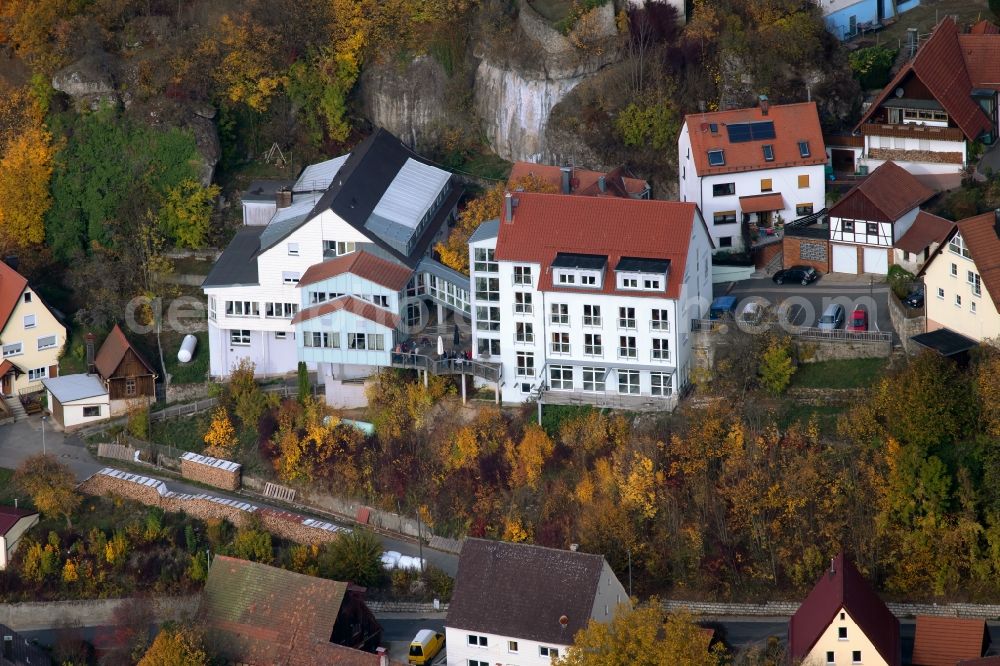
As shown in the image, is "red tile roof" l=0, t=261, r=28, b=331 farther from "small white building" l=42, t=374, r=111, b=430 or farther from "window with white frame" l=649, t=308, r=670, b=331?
"window with white frame" l=649, t=308, r=670, b=331

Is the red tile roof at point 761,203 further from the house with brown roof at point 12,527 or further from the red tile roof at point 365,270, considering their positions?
the house with brown roof at point 12,527

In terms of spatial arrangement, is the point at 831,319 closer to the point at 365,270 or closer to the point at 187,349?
the point at 365,270

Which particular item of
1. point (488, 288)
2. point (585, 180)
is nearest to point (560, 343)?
point (488, 288)

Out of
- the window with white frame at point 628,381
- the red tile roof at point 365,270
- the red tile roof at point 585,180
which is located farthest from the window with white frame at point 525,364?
the red tile roof at point 585,180

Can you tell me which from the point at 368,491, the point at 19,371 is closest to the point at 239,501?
the point at 368,491

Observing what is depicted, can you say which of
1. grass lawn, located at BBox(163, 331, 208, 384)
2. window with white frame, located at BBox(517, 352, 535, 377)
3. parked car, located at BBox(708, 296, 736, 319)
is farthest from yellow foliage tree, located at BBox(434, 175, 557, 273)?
grass lawn, located at BBox(163, 331, 208, 384)

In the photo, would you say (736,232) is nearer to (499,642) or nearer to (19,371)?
(499,642)

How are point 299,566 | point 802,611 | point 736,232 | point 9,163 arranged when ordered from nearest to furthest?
1. point 802,611
2. point 299,566
3. point 736,232
4. point 9,163

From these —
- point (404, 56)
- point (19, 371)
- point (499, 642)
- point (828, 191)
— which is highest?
point (404, 56)
